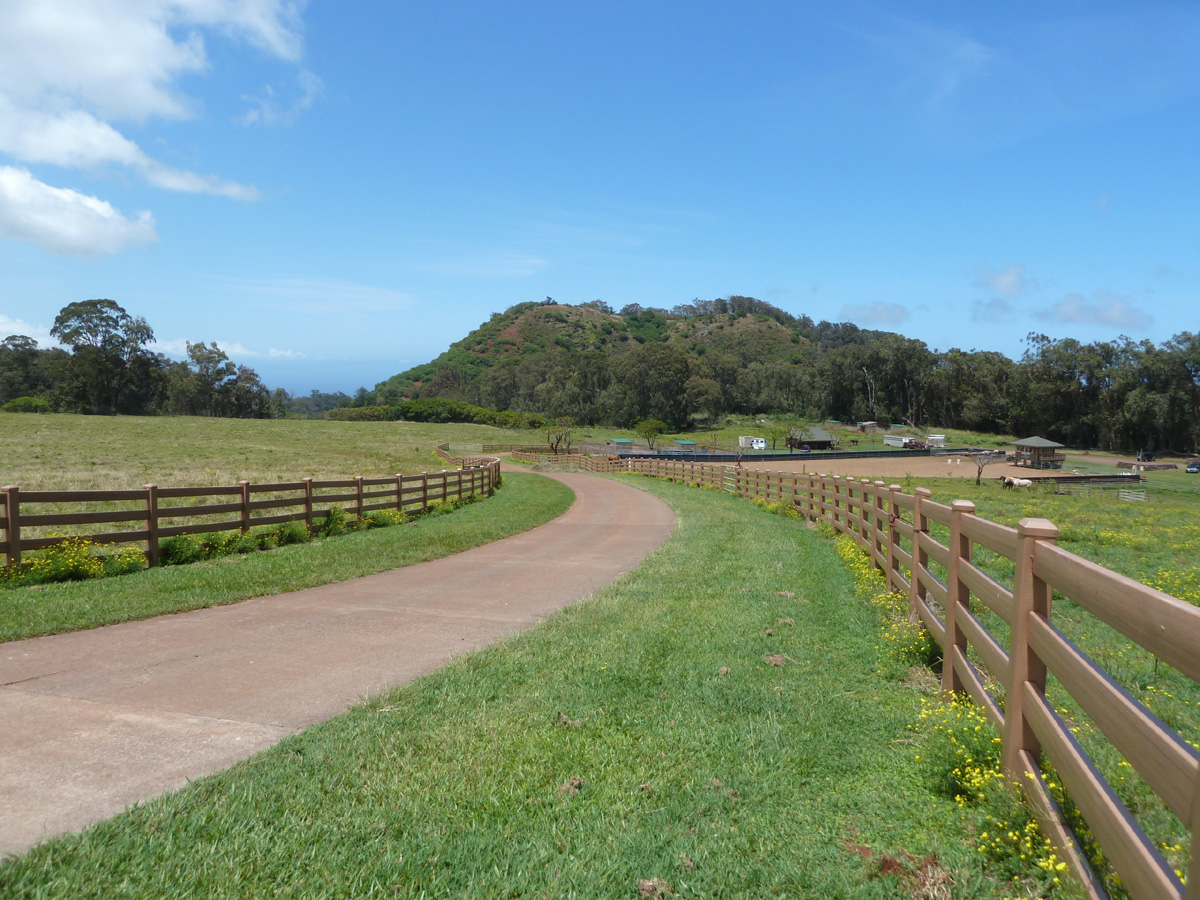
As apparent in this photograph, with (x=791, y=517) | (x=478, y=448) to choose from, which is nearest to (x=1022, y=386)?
(x=478, y=448)

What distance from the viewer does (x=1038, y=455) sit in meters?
76.4

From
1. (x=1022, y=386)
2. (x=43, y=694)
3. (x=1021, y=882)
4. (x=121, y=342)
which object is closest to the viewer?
(x=1021, y=882)

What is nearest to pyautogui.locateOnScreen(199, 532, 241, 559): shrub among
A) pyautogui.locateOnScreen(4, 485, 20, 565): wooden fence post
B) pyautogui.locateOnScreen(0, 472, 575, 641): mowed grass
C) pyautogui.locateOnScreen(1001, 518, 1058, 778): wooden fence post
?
pyautogui.locateOnScreen(0, 472, 575, 641): mowed grass

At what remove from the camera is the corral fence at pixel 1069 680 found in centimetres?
203

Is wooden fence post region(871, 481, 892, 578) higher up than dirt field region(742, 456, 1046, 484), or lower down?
higher up

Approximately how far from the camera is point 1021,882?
9.29 ft

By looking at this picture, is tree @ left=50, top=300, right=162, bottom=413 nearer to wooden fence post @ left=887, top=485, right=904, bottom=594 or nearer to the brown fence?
the brown fence

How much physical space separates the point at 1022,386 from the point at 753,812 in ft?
416

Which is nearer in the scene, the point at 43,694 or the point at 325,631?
the point at 43,694

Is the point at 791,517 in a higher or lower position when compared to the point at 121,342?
lower

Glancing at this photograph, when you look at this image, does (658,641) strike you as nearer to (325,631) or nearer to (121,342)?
(325,631)

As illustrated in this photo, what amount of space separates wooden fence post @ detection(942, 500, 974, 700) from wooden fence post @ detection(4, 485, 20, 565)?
10.6 m

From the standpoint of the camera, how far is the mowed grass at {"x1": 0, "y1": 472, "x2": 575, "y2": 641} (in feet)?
25.4

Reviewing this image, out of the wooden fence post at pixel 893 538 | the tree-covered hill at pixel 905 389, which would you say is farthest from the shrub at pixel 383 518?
the tree-covered hill at pixel 905 389
